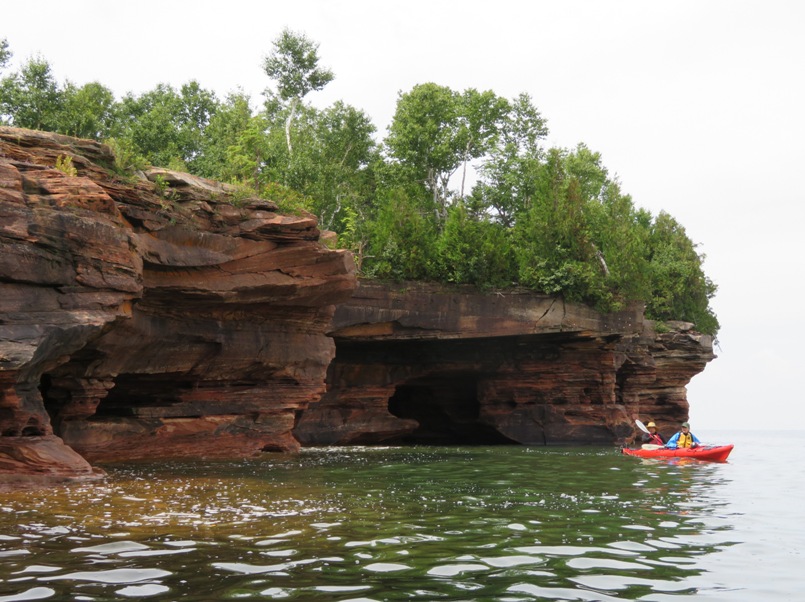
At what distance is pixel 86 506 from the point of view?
12.1m

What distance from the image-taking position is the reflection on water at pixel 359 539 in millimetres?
7086

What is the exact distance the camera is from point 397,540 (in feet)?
30.8

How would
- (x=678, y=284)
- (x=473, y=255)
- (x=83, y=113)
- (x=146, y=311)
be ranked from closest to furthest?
(x=146, y=311), (x=473, y=255), (x=83, y=113), (x=678, y=284)

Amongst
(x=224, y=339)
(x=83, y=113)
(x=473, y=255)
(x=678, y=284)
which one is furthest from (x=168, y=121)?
(x=678, y=284)

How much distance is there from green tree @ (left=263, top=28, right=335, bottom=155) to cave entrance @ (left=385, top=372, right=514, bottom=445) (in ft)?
61.5

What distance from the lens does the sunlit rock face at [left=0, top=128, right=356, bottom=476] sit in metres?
16.8

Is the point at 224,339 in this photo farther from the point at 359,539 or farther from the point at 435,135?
the point at 435,135

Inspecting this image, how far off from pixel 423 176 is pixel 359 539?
138 feet

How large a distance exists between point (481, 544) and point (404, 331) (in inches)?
1006

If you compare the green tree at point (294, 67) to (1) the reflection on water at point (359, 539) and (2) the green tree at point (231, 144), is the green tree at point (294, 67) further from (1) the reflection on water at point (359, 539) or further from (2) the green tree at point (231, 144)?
(1) the reflection on water at point (359, 539)

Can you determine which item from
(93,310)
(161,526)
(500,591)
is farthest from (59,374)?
(500,591)

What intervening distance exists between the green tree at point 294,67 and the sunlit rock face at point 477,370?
19197 millimetres

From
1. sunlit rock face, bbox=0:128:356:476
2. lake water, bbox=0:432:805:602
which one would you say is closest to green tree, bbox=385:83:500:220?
sunlit rock face, bbox=0:128:356:476

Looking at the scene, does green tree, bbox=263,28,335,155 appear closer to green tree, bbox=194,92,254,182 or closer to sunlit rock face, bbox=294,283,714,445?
green tree, bbox=194,92,254,182
